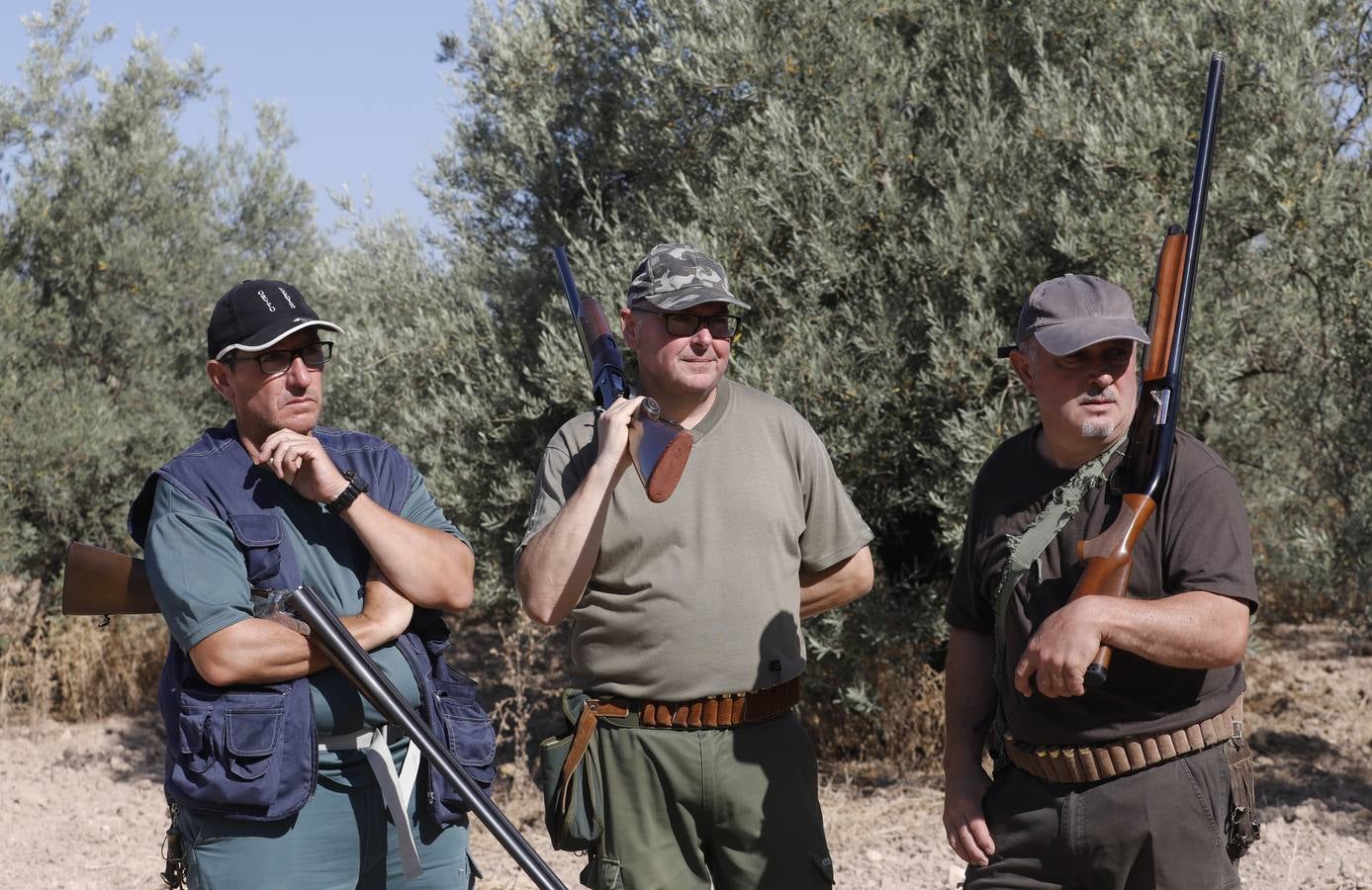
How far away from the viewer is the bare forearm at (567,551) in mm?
3150

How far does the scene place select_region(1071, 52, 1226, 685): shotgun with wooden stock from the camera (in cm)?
255

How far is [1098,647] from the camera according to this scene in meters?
2.48

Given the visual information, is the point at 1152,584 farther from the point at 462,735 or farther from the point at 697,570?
the point at 462,735

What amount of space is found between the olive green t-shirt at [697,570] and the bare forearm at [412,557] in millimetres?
251

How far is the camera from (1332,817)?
6.09 m

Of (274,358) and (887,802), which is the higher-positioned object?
(274,358)

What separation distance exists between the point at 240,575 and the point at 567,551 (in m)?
0.74

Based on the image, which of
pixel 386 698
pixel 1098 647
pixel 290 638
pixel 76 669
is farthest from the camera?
pixel 76 669

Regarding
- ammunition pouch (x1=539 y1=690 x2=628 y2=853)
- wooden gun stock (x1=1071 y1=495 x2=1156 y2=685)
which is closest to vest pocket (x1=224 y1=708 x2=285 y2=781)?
ammunition pouch (x1=539 y1=690 x2=628 y2=853)

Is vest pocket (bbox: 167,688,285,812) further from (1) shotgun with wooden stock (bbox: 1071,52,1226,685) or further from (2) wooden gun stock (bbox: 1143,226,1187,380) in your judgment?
(2) wooden gun stock (bbox: 1143,226,1187,380)

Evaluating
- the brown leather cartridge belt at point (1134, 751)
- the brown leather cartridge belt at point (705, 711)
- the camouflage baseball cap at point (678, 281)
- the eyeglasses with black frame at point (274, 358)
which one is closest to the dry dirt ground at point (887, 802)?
the brown leather cartridge belt at point (705, 711)

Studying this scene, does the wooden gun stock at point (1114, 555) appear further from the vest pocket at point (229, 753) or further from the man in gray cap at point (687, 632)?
the vest pocket at point (229, 753)

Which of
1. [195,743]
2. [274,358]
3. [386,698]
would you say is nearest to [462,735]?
[386,698]

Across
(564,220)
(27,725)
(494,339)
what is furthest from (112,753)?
(564,220)
